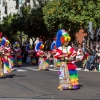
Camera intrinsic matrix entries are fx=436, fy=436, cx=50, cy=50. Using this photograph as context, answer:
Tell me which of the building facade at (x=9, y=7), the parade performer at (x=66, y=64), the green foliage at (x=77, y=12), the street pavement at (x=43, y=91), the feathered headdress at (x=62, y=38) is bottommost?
the street pavement at (x=43, y=91)

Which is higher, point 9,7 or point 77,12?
point 9,7

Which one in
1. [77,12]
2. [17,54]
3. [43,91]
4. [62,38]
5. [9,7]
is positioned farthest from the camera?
[9,7]

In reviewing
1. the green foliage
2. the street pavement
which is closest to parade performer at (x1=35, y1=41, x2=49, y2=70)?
the street pavement

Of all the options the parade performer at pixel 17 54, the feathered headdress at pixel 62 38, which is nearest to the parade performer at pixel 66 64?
the feathered headdress at pixel 62 38

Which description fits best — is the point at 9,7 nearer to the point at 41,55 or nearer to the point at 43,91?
the point at 41,55

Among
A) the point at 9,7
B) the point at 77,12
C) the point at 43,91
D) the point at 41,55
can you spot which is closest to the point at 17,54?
the point at 77,12

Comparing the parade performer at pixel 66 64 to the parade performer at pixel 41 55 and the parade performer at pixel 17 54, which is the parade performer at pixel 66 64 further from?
the parade performer at pixel 17 54

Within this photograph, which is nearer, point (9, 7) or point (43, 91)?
point (43, 91)

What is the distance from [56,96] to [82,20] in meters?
20.0

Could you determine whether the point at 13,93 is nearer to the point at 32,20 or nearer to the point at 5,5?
the point at 32,20

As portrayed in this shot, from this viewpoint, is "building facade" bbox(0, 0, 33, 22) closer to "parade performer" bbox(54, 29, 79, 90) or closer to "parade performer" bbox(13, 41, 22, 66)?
"parade performer" bbox(13, 41, 22, 66)

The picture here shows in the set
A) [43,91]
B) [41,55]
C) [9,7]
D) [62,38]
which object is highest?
[9,7]

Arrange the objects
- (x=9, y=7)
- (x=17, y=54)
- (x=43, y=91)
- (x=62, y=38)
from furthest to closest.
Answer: (x=9, y=7) < (x=17, y=54) < (x=62, y=38) < (x=43, y=91)

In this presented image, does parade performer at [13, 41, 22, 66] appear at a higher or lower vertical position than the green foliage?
lower
